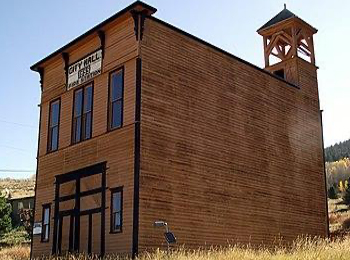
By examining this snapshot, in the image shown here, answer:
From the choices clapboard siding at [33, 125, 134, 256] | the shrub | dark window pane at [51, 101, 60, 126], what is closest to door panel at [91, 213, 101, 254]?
clapboard siding at [33, 125, 134, 256]

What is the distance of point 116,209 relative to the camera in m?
20.6

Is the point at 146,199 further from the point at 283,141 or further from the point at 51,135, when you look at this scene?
the point at 283,141

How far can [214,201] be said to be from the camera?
22.4 m

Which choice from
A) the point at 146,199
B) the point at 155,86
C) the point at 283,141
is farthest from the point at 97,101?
the point at 283,141

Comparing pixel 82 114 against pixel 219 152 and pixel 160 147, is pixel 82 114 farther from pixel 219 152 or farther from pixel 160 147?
pixel 219 152

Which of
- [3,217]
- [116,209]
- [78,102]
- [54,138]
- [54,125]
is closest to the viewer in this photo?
[116,209]

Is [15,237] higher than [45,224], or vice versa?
[45,224]

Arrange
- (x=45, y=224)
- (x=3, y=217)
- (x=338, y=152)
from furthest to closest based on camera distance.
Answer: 1. (x=338, y=152)
2. (x=3, y=217)
3. (x=45, y=224)

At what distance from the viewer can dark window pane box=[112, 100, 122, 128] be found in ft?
71.3

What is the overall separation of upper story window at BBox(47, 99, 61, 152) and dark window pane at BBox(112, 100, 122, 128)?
4.63 m

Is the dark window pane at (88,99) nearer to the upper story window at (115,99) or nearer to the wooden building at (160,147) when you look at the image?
the wooden building at (160,147)

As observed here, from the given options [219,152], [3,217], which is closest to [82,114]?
[219,152]

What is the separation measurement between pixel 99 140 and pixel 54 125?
179 inches

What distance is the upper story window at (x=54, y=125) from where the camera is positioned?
25616 millimetres
